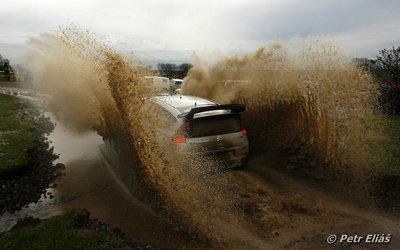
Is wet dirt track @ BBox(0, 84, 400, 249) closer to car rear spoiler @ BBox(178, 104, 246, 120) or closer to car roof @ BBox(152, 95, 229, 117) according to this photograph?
car rear spoiler @ BBox(178, 104, 246, 120)

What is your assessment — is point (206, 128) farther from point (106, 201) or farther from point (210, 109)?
point (106, 201)

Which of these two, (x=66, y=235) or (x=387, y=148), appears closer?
(x=66, y=235)

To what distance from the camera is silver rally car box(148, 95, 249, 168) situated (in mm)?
7641

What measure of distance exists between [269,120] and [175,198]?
5059mm

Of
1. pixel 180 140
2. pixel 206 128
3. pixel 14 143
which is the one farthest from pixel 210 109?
pixel 14 143

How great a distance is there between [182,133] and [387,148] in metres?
5.58

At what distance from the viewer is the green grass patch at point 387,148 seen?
836 centimetres

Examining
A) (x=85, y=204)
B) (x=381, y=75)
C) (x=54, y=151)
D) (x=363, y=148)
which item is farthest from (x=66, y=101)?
(x=381, y=75)

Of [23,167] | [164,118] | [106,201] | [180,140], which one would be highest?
[164,118]

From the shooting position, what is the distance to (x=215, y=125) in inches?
316

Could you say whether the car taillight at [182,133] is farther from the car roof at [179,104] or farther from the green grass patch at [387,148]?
the green grass patch at [387,148]

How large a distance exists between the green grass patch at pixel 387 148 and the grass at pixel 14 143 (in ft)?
29.3

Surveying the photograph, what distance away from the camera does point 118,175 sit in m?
9.70

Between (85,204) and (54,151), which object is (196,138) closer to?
(85,204)
